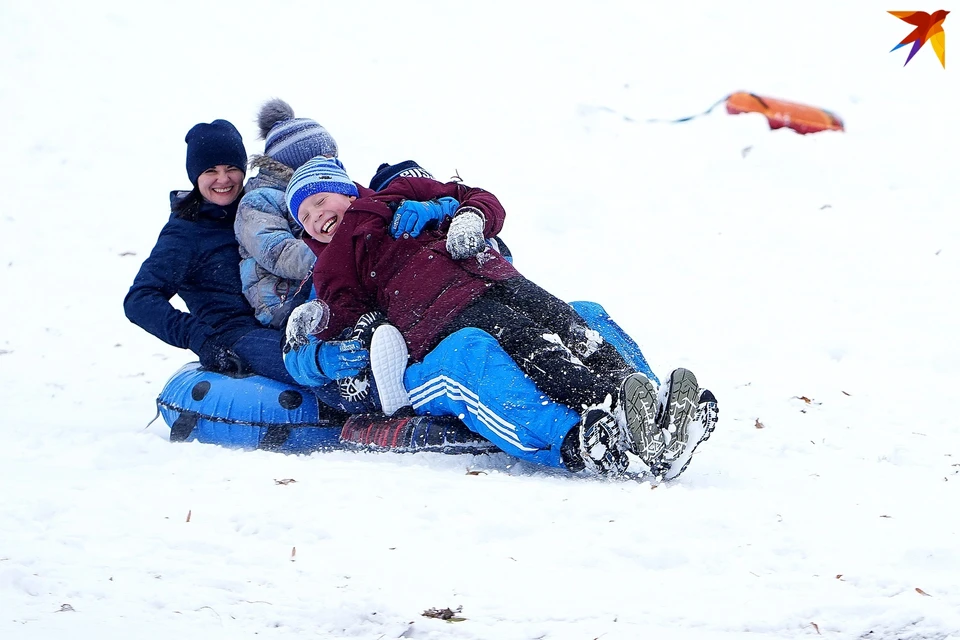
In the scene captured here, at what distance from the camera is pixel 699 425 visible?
11.3 feet

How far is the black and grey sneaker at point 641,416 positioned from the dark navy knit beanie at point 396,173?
1.67 metres

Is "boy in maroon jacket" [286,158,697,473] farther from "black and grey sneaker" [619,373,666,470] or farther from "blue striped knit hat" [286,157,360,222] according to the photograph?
"black and grey sneaker" [619,373,666,470]

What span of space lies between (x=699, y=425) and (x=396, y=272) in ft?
4.57

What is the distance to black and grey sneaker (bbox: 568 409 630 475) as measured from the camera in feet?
11.2

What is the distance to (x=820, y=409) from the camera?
4836mm

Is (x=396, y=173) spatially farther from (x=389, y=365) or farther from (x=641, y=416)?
(x=641, y=416)

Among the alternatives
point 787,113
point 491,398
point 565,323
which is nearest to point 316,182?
point 565,323

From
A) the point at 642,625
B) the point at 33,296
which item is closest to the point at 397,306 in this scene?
the point at 642,625

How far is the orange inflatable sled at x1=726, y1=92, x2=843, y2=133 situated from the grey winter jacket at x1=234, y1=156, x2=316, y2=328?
179 inches

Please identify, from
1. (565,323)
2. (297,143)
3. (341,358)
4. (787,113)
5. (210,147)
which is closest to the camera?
(565,323)

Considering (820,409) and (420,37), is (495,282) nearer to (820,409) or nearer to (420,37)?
(820,409)

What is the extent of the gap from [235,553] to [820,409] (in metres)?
2.97

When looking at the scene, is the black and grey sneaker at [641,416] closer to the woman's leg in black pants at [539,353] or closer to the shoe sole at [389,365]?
the woman's leg in black pants at [539,353]

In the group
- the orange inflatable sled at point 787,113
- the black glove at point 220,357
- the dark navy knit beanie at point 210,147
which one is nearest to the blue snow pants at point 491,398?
the black glove at point 220,357
